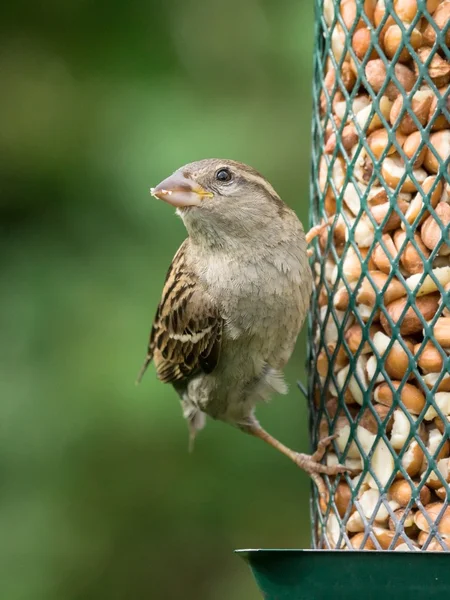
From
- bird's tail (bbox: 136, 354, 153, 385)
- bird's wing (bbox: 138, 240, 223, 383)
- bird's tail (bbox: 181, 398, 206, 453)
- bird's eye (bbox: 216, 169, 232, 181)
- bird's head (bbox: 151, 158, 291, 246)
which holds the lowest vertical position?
bird's tail (bbox: 181, 398, 206, 453)

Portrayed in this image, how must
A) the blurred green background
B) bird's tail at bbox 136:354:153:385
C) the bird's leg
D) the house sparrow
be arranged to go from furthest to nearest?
the blurred green background, bird's tail at bbox 136:354:153:385, the house sparrow, the bird's leg

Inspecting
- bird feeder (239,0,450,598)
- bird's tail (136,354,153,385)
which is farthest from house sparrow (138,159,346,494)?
bird's tail (136,354,153,385)

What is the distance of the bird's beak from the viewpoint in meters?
3.09

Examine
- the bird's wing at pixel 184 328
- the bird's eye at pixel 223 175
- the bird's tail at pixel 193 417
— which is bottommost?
the bird's tail at pixel 193 417

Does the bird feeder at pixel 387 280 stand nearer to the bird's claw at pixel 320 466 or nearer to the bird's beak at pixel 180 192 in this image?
the bird's claw at pixel 320 466

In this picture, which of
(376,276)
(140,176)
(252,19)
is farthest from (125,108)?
(376,276)

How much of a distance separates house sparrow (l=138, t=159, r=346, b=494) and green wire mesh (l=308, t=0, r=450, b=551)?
132mm

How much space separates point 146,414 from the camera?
164 inches

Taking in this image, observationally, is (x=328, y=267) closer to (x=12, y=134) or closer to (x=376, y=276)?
(x=376, y=276)

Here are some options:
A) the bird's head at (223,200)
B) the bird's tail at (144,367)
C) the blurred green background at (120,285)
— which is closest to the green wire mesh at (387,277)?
the bird's head at (223,200)

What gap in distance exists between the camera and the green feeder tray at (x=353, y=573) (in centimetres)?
238

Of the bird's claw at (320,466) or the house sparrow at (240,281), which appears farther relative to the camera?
the house sparrow at (240,281)

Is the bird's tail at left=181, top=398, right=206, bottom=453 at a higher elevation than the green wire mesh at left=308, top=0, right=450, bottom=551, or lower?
lower

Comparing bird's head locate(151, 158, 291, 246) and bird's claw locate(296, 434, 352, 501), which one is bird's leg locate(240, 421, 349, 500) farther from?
bird's head locate(151, 158, 291, 246)
